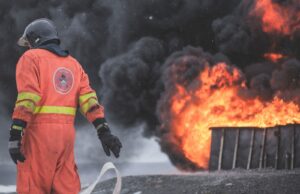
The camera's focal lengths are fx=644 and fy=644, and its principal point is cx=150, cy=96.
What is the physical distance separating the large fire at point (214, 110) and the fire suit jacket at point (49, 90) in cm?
1575

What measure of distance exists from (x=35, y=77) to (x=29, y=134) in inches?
18.0

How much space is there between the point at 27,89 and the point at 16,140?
41 centimetres

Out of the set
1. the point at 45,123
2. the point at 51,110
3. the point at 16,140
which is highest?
the point at 51,110

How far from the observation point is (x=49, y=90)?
5172 mm

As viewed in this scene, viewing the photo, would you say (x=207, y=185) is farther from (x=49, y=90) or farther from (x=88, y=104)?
(x=49, y=90)

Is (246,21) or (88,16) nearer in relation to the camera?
(246,21)

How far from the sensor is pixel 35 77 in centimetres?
509

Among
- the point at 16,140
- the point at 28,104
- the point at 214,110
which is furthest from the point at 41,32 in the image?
the point at 214,110

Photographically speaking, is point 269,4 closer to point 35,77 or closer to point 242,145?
point 242,145

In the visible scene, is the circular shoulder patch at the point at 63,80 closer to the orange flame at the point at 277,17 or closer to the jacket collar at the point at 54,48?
the jacket collar at the point at 54,48

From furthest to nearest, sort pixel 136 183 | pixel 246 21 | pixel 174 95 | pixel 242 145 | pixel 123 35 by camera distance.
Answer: pixel 123 35 < pixel 246 21 < pixel 174 95 < pixel 242 145 < pixel 136 183

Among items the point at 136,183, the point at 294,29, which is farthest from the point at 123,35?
the point at 136,183

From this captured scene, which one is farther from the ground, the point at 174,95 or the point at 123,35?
the point at 123,35

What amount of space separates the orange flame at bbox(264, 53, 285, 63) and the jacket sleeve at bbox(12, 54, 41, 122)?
21460mm
